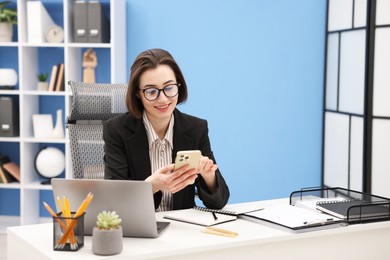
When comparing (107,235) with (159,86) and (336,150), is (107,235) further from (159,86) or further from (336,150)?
(336,150)

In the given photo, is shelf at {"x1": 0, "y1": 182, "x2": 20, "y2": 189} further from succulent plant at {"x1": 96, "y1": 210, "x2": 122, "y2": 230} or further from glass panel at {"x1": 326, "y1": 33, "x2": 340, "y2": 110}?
succulent plant at {"x1": 96, "y1": 210, "x2": 122, "y2": 230}

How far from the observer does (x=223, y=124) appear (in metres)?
4.80

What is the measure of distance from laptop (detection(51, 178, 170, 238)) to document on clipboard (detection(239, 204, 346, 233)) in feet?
1.38

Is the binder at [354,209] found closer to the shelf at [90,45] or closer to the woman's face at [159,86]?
the woman's face at [159,86]

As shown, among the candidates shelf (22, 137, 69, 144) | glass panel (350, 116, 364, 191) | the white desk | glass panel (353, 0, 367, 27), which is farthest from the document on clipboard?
shelf (22, 137, 69, 144)

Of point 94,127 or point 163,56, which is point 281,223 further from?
point 94,127

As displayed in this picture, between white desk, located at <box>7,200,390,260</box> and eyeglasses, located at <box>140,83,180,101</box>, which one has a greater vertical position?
eyeglasses, located at <box>140,83,180,101</box>

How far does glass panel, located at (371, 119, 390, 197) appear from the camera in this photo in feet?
13.9

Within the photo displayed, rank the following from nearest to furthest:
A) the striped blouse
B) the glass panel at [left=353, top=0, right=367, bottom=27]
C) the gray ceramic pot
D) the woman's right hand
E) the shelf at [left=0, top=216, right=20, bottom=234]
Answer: the gray ceramic pot → the woman's right hand → the striped blouse → the glass panel at [left=353, top=0, right=367, bottom=27] → the shelf at [left=0, top=216, right=20, bottom=234]

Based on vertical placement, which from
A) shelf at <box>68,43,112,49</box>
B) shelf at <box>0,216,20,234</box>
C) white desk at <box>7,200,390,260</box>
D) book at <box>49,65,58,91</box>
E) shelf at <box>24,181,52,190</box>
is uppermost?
shelf at <box>68,43,112,49</box>

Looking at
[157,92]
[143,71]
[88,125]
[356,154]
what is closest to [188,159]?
[157,92]

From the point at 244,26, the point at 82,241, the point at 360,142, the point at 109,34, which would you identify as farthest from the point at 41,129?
the point at 82,241

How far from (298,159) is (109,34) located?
177 centimetres

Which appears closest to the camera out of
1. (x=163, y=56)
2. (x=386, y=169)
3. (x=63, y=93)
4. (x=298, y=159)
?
(x=163, y=56)
